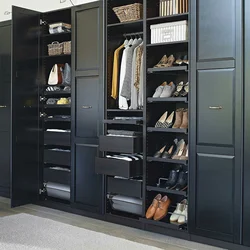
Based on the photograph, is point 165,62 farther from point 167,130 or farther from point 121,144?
point 121,144

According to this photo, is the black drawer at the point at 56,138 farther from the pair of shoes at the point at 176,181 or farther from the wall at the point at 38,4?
the wall at the point at 38,4

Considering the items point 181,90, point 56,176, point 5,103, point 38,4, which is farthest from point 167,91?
point 38,4

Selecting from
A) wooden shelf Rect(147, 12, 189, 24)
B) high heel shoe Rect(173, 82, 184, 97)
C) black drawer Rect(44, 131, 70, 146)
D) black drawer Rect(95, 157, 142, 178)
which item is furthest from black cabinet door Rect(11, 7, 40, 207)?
high heel shoe Rect(173, 82, 184, 97)

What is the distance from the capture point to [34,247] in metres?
3.19

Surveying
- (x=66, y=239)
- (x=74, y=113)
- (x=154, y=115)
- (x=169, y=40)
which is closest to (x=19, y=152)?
(x=74, y=113)

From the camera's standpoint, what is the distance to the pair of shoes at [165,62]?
361 centimetres

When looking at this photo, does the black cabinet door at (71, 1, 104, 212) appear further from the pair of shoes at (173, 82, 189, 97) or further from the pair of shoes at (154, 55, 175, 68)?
the pair of shoes at (173, 82, 189, 97)

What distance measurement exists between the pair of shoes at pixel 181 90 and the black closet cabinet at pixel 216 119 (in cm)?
20

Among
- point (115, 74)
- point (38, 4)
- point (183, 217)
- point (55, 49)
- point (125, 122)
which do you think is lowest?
point (183, 217)

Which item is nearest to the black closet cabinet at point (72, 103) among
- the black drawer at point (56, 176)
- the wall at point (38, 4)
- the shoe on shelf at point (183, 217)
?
the black drawer at point (56, 176)

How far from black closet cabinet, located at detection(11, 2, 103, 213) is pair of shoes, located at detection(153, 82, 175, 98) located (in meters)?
0.64

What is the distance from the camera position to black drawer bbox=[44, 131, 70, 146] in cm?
436

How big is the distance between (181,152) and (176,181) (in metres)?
0.29

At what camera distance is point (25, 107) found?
443 cm
